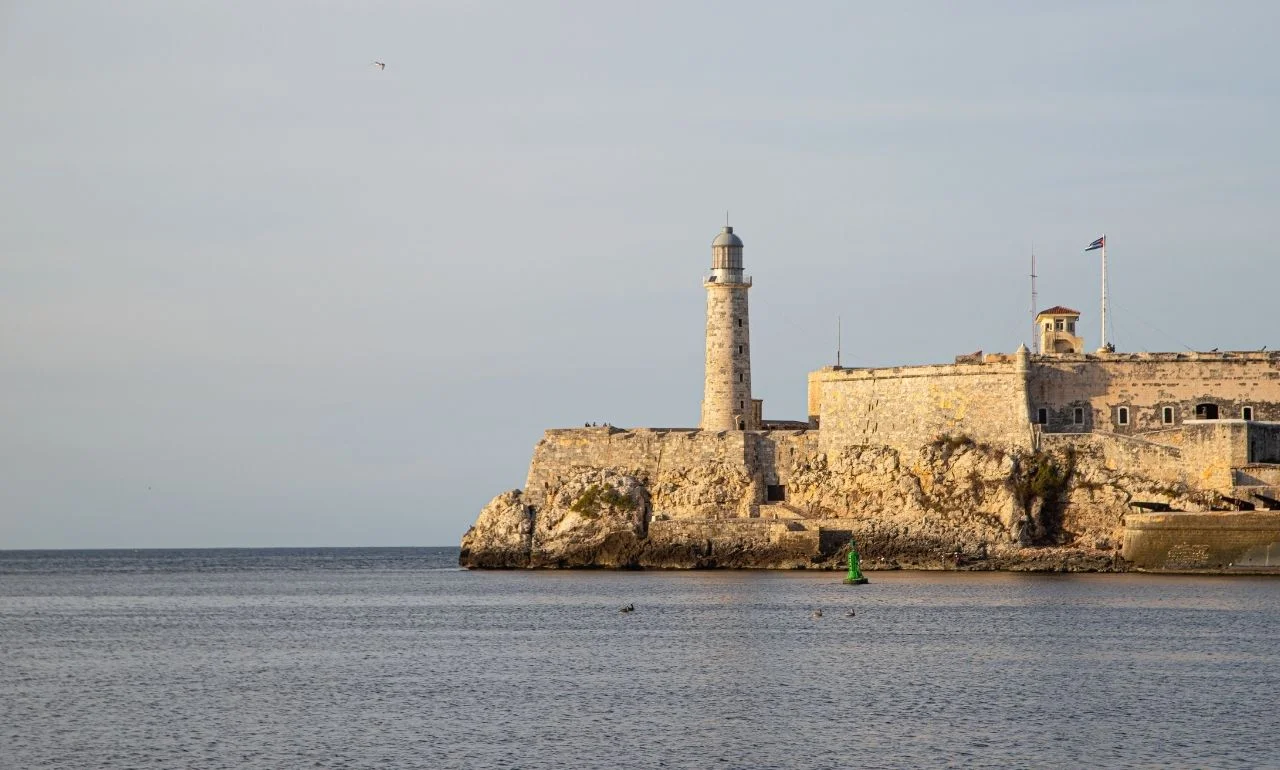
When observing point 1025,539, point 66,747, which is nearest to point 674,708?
point 66,747

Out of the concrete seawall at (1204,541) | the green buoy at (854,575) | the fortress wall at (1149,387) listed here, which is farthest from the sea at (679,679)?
the fortress wall at (1149,387)

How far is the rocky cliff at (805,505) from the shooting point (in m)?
51.0

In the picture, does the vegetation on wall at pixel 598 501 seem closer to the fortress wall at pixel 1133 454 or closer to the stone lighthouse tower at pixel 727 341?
the stone lighthouse tower at pixel 727 341

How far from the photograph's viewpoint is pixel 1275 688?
1038 inches

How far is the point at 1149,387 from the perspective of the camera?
2079 inches

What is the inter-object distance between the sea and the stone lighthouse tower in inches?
391

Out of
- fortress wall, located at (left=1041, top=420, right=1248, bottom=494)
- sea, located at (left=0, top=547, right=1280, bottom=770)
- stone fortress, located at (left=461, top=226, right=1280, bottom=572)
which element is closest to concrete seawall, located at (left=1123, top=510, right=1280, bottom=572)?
stone fortress, located at (left=461, top=226, right=1280, bottom=572)

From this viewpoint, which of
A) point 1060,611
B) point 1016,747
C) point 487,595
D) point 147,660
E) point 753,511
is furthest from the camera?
point 753,511

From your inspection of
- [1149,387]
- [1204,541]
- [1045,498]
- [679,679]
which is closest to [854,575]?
[1045,498]

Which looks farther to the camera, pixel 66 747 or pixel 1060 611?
pixel 1060 611

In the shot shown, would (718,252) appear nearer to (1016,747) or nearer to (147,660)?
Result: (147,660)

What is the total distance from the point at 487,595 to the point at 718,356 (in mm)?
12722

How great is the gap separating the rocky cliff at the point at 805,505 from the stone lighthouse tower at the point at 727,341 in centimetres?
116

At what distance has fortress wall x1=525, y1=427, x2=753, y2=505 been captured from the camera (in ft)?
188
